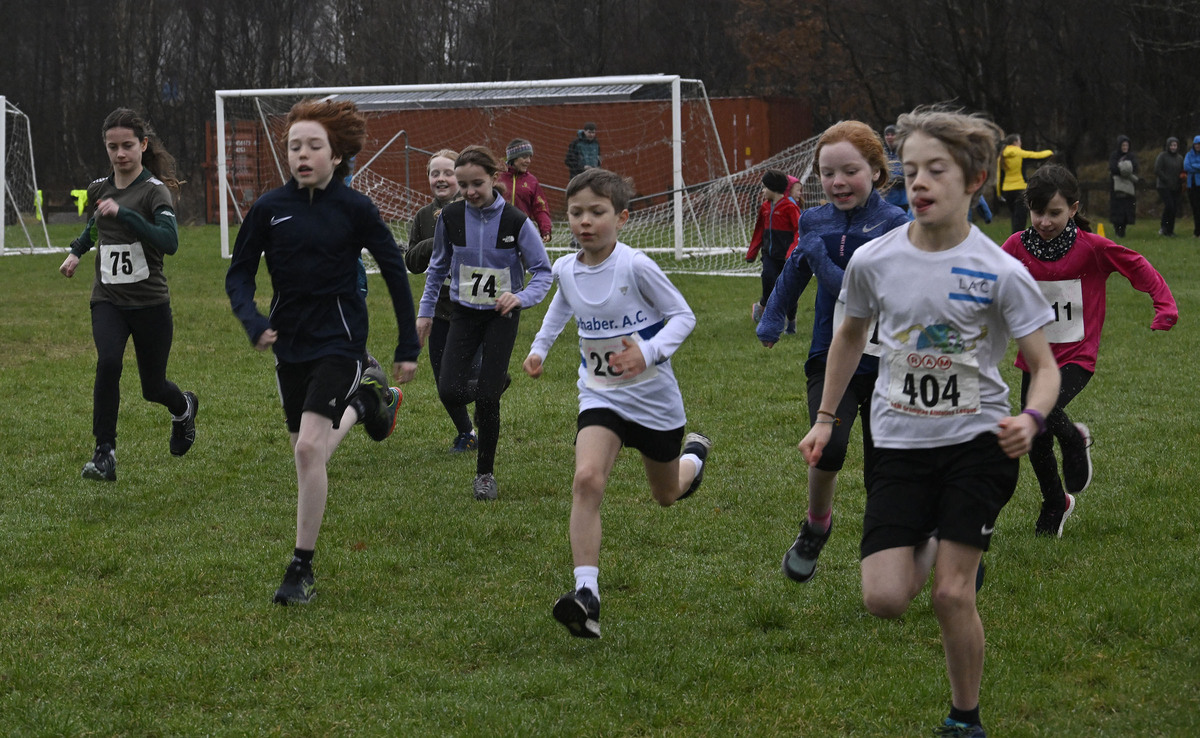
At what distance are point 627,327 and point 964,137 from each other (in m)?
1.74

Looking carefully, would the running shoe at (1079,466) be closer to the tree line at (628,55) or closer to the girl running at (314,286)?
the girl running at (314,286)

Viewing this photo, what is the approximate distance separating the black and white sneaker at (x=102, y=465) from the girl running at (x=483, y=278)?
6.70 feet

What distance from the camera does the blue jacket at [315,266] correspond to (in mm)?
5328

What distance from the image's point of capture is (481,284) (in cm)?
734

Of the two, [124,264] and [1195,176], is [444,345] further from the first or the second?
[1195,176]

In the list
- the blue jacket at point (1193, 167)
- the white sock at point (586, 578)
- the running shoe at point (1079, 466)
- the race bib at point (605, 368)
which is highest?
the blue jacket at point (1193, 167)

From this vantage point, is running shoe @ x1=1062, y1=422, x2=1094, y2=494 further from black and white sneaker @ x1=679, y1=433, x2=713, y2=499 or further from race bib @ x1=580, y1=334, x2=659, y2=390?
race bib @ x1=580, y1=334, x2=659, y2=390

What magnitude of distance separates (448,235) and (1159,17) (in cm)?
3397

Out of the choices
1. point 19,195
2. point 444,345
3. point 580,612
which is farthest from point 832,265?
point 19,195

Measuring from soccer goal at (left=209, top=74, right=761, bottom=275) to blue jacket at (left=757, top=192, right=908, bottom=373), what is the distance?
11.8 m

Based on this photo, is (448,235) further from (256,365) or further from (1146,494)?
(256,365)

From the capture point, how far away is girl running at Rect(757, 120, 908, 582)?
5.11 meters

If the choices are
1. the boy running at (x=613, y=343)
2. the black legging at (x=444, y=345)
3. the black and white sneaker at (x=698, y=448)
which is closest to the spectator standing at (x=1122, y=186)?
the black legging at (x=444, y=345)

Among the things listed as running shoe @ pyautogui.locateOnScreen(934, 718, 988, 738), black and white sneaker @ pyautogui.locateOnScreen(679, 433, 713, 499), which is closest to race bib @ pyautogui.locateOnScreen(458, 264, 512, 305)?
black and white sneaker @ pyautogui.locateOnScreen(679, 433, 713, 499)
